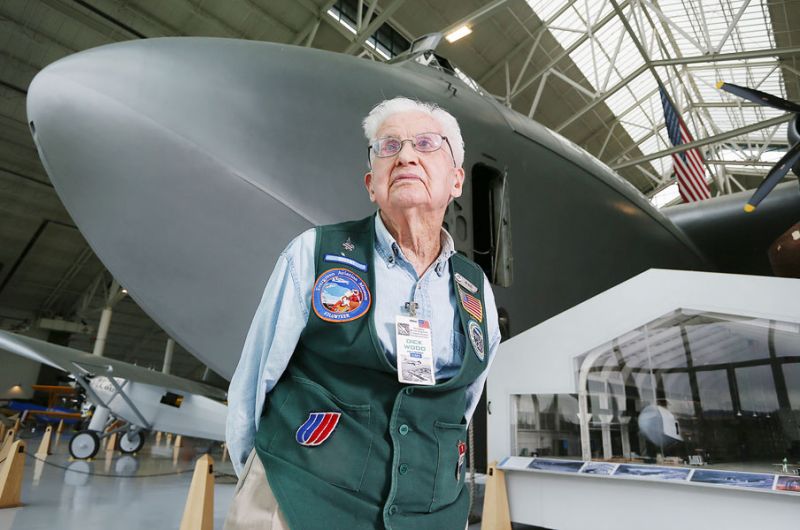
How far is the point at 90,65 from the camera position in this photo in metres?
2.76

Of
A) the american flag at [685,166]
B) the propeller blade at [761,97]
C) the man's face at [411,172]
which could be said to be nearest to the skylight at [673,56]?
the american flag at [685,166]

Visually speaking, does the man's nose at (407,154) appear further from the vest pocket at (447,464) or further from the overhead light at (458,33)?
the overhead light at (458,33)

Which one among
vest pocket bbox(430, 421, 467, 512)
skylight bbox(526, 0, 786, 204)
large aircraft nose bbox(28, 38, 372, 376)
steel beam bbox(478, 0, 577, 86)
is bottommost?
vest pocket bbox(430, 421, 467, 512)

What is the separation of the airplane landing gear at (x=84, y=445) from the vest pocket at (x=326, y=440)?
32.8ft

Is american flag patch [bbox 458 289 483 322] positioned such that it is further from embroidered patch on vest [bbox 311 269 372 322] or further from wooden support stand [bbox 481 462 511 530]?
wooden support stand [bbox 481 462 511 530]

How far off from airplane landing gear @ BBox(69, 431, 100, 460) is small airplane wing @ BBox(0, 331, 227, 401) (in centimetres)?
113

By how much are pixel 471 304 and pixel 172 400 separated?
1031 cm

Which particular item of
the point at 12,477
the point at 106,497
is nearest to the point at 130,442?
the point at 106,497

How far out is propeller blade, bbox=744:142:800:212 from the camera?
4930 millimetres

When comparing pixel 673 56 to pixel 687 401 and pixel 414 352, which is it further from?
pixel 414 352

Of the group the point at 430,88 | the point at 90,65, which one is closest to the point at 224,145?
the point at 90,65

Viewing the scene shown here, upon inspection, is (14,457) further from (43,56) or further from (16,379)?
(16,379)

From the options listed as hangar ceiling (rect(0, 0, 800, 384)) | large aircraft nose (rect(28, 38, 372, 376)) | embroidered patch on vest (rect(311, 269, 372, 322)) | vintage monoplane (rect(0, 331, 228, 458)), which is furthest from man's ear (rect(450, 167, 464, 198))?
hangar ceiling (rect(0, 0, 800, 384))

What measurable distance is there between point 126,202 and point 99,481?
17.3 feet
